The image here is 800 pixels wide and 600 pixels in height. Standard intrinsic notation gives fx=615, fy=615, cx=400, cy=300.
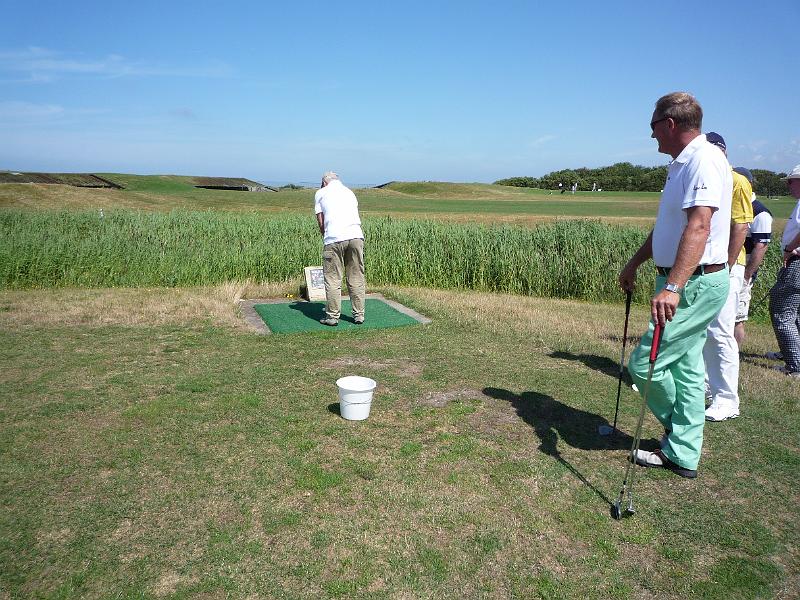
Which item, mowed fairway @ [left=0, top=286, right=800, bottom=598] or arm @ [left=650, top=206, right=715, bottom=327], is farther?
arm @ [left=650, top=206, right=715, bottom=327]

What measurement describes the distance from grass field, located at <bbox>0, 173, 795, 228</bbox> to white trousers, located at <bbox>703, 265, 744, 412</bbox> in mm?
23685

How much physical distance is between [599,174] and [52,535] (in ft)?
242

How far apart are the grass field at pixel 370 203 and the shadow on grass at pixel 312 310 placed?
2169cm

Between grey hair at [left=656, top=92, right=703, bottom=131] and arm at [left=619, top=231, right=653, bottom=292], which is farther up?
grey hair at [left=656, top=92, right=703, bottom=131]

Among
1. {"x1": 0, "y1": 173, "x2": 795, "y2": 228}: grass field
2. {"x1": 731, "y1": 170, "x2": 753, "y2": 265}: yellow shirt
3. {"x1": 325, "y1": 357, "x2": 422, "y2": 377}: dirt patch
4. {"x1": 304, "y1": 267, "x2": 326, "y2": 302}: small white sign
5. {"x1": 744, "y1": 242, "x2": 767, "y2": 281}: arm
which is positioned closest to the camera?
{"x1": 731, "y1": 170, "x2": 753, "y2": 265}: yellow shirt

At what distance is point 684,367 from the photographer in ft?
12.2

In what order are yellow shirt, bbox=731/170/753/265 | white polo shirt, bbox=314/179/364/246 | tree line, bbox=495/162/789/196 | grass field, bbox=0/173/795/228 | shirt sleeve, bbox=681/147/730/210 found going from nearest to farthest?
shirt sleeve, bbox=681/147/730/210 → yellow shirt, bbox=731/170/753/265 → white polo shirt, bbox=314/179/364/246 → grass field, bbox=0/173/795/228 → tree line, bbox=495/162/789/196

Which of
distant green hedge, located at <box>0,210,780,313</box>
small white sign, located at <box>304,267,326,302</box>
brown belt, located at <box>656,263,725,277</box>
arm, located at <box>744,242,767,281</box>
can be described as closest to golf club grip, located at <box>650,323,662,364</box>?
brown belt, located at <box>656,263,725,277</box>

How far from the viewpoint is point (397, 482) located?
3678mm

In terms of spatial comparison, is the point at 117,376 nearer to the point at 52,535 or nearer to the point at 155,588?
the point at 52,535

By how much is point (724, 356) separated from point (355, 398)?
2.92 m

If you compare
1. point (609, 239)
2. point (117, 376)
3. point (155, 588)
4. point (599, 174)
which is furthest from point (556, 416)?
point (599, 174)

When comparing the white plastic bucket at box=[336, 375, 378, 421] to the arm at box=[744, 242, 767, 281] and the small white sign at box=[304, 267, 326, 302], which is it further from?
the small white sign at box=[304, 267, 326, 302]

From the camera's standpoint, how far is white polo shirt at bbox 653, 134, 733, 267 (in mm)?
3322
